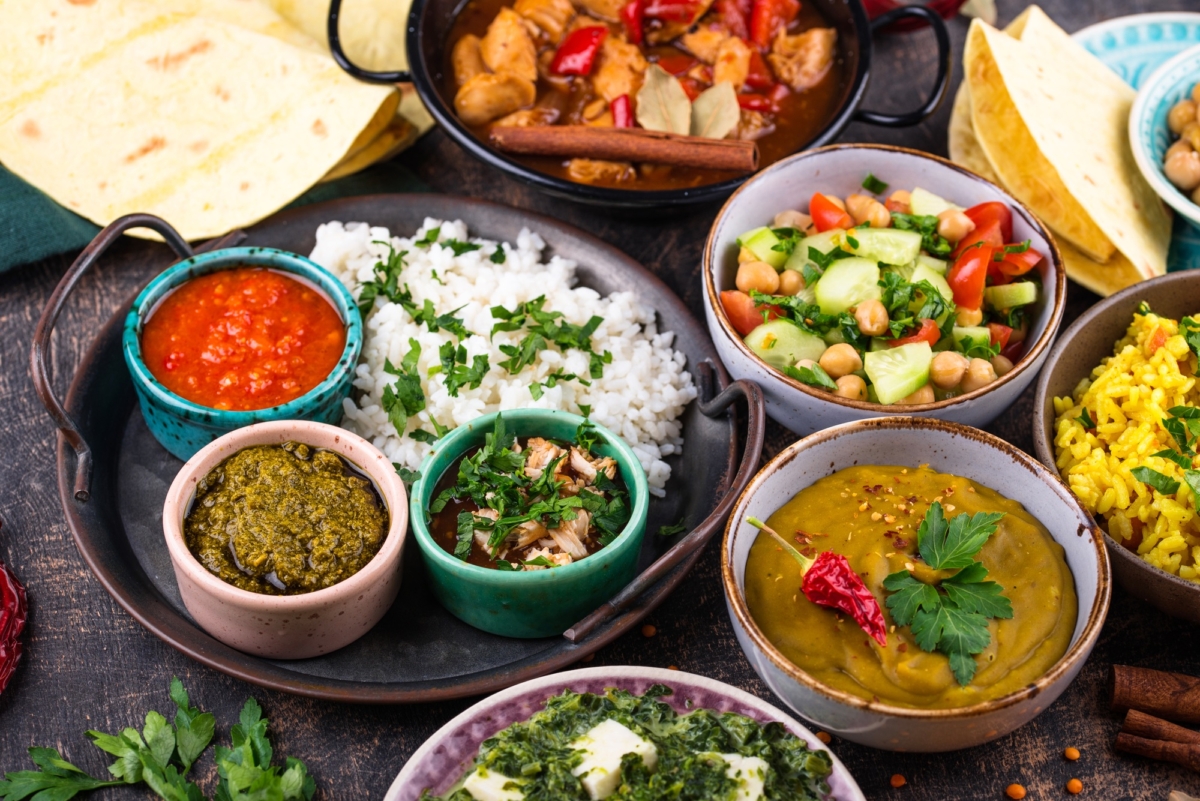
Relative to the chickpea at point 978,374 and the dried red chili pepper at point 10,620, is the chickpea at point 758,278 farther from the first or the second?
the dried red chili pepper at point 10,620

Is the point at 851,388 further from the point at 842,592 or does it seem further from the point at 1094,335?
the point at 1094,335

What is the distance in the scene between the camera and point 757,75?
365 cm

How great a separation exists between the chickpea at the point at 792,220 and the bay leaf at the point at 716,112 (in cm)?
43

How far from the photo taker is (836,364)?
2.78 metres

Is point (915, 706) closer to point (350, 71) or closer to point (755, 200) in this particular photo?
point (755, 200)

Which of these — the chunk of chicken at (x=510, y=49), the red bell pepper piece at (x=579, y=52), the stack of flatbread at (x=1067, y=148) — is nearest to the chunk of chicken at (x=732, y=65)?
the red bell pepper piece at (x=579, y=52)

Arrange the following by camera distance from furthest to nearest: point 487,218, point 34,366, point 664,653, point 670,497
→ point 487,218 < point 670,497 < point 664,653 < point 34,366

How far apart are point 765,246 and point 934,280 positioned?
0.50 meters

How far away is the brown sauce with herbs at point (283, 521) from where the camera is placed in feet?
7.97

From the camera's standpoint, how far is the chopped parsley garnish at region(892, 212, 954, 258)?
3041mm

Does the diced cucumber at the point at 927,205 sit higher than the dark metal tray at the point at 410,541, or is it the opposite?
the diced cucumber at the point at 927,205

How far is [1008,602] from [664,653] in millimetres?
912

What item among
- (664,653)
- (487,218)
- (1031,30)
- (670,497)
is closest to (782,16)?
(1031,30)

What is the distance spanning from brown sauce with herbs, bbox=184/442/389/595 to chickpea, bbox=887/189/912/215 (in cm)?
183
